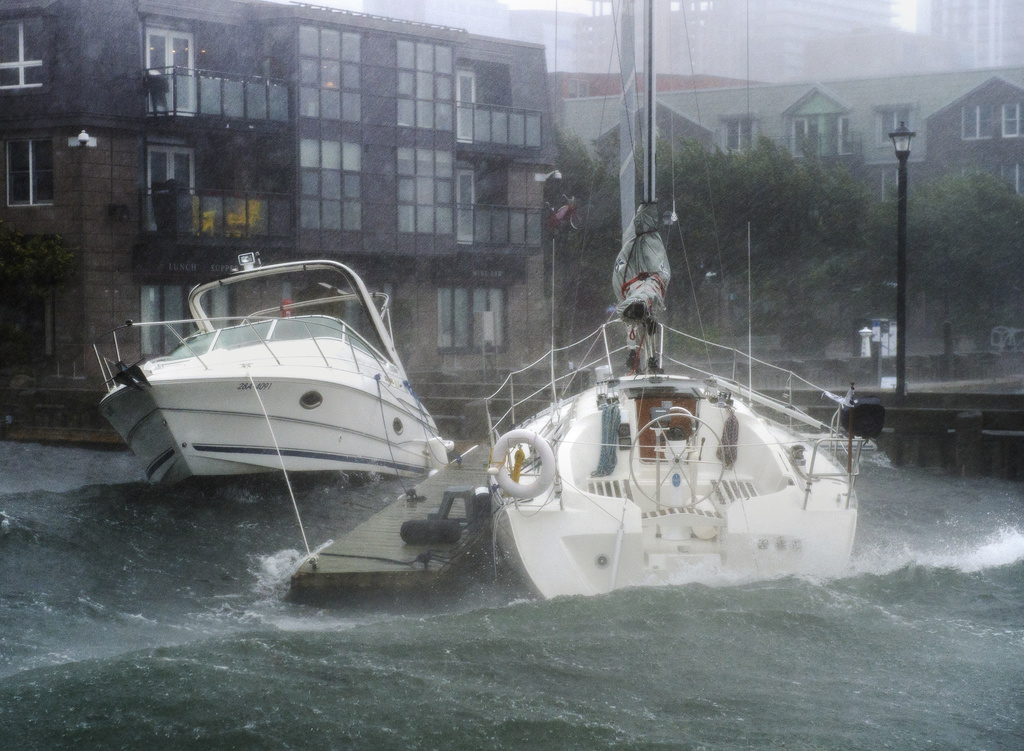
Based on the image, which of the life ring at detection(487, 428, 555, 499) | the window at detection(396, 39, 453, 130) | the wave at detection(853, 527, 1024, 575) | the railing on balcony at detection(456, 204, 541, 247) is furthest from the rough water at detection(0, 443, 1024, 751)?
the railing on balcony at detection(456, 204, 541, 247)

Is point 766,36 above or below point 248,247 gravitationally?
above

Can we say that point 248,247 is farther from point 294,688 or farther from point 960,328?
point 960,328

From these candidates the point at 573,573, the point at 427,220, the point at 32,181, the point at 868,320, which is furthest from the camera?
the point at 868,320

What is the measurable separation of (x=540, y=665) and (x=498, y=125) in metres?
17.5

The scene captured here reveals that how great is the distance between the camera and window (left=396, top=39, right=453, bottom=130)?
1861 centimetres

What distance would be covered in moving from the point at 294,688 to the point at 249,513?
16.9 feet

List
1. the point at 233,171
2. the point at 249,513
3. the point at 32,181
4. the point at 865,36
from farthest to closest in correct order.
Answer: the point at 865,36 → the point at 233,171 → the point at 32,181 → the point at 249,513

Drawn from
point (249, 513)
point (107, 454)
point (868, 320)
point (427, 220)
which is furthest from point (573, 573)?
point (868, 320)

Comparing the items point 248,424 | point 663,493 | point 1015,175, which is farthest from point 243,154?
point 1015,175

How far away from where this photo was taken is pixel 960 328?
23156 mm

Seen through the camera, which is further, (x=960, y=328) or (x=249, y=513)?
(x=960, y=328)

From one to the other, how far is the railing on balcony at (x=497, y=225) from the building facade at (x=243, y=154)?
48 millimetres

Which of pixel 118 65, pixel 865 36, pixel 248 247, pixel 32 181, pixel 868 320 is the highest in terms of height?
pixel 865 36

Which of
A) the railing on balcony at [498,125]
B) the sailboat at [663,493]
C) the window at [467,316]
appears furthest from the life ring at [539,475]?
the railing on balcony at [498,125]
